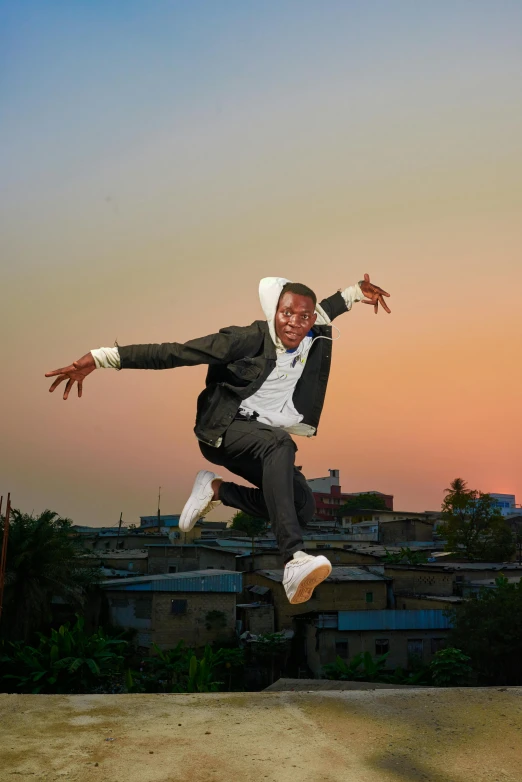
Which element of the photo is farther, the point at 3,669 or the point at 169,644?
the point at 169,644

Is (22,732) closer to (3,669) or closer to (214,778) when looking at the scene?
(214,778)

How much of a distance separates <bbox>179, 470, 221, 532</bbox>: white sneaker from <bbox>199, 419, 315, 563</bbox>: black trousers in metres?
0.12

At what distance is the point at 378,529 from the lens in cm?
8062

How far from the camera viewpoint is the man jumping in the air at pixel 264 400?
6207 mm

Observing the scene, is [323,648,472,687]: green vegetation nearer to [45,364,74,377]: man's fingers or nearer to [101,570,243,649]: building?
[101,570,243,649]: building

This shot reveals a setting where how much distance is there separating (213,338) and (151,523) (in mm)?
105420

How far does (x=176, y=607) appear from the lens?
139 feet

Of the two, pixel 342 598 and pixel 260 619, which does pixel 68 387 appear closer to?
pixel 342 598

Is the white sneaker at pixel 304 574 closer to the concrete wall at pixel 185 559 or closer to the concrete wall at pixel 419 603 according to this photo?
the concrete wall at pixel 419 603

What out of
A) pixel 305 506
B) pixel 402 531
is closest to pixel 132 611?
pixel 305 506

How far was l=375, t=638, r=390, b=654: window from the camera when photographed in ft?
131

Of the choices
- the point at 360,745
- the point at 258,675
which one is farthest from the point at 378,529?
the point at 360,745

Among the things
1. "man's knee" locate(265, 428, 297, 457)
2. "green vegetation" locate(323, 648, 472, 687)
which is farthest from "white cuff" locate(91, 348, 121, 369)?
"green vegetation" locate(323, 648, 472, 687)

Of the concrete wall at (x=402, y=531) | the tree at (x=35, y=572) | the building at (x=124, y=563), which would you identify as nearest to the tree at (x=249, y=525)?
the concrete wall at (x=402, y=531)
